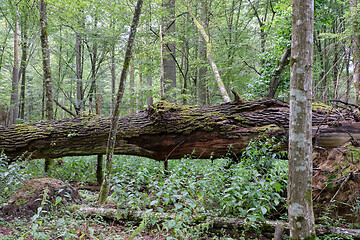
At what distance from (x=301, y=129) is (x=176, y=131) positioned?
2.92 metres

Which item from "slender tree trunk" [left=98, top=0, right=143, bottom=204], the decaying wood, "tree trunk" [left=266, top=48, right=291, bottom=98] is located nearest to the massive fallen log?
"slender tree trunk" [left=98, top=0, right=143, bottom=204]

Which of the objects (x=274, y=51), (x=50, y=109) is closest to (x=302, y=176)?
(x=50, y=109)

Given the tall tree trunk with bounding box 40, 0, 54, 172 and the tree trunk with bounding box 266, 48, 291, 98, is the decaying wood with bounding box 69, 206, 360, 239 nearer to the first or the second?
the tall tree trunk with bounding box 40, 0, 54, 172

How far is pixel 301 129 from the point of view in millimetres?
2213

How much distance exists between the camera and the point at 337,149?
3.96 metres

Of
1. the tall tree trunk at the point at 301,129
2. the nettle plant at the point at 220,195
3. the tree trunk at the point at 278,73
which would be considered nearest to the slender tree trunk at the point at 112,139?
the nettle plant at the point at 220,195

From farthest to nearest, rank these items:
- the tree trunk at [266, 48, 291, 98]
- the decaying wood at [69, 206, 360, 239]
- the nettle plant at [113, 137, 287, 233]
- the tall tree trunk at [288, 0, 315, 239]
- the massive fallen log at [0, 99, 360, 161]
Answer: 1. the tree trunk at [266, 48, 291, 98]
2. the massive fallen log at [0, 99, 360, 161]
3. the nettle plant at [113, 137, 287, 233]
4. the decaying wood at [69, 206, 360, 239]
5. the tall tree trunk at [288, 0, 315, 239]

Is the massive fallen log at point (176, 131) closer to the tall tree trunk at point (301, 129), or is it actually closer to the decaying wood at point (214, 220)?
the decaying wood at point (214, 220)

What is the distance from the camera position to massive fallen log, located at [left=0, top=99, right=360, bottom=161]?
171 inches

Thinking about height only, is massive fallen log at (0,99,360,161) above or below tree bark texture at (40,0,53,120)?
A: below

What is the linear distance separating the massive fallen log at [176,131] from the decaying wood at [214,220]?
149cm

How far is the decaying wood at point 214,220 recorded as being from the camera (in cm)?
289

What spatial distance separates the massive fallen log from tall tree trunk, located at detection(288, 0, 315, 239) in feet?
7.25

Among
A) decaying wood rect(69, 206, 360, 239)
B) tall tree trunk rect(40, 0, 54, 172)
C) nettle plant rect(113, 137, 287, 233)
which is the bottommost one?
decaying wood rect(69, 206, 360, 239)
